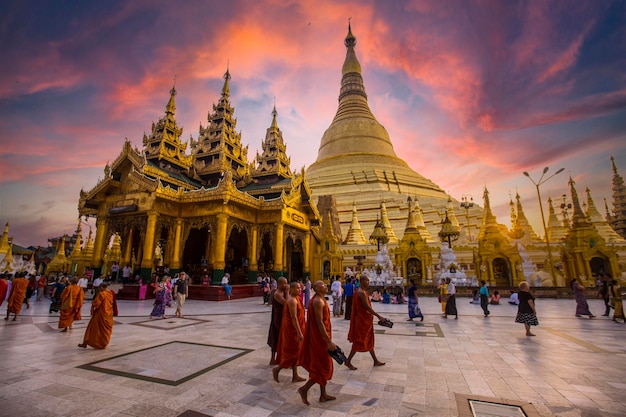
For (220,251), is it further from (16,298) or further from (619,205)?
(619,205)

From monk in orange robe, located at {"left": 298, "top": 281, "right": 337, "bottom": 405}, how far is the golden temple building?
1419 centimetres

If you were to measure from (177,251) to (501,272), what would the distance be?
23598 mm

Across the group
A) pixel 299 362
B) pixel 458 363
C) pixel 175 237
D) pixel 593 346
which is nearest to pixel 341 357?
pixel 299 362

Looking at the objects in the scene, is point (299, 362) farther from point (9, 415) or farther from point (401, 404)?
point (9, 415)

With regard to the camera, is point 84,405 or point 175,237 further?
point 175,237

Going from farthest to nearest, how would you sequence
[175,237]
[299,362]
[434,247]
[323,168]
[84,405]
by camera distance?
[323,168] → [434,247] → [175,237] → [299,362] → [84,405]

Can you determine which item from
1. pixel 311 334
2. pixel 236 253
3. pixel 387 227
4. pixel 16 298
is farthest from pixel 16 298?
pixel 387 227

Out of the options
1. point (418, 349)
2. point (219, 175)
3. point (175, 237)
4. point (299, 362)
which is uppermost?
point (219, 175)

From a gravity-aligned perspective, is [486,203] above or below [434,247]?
above

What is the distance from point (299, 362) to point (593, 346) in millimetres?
6275

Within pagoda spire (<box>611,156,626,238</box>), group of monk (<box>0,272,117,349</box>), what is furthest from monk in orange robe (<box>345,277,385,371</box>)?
pagoda spire (<box>611,156,626,238</box>)

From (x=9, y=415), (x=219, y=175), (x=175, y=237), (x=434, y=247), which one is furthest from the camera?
(x=434, y=247)

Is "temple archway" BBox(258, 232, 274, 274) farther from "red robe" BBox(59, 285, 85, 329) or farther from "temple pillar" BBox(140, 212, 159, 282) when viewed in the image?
"red robe" BBox(59, 285, 85, 329)

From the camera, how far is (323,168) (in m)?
47.0
